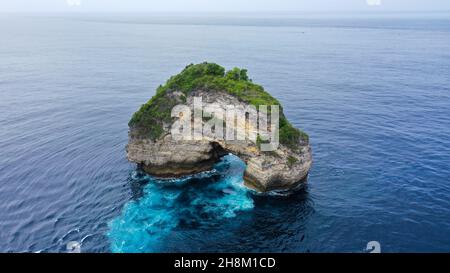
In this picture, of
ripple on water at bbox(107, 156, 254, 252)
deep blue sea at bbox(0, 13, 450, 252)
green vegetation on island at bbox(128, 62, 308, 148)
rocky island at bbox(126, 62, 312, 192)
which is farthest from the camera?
green vegetation on island at bbox(128, 62, 308, 148)

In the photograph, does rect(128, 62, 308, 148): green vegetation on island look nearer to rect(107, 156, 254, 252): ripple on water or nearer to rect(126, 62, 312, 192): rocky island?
rect(126, 62, 312, 192): rocky island

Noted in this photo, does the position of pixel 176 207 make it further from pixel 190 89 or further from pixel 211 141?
pixel 190 89

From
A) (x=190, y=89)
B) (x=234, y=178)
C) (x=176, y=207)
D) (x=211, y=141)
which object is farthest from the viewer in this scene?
(x=234, y=178)

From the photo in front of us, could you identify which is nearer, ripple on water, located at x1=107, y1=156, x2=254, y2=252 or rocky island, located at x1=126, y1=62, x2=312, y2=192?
ripple on water, located at x1=107, y1=156, x2=254, y2=252

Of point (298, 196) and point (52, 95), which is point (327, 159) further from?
point (52, 95)

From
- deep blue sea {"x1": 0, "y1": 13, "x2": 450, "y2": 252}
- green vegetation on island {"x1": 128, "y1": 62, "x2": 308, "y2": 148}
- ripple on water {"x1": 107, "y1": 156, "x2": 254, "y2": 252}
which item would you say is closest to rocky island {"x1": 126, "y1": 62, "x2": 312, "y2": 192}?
green vegetation on island {"x1": 128, "y1": 62, "x2": 308, "y2": 148}

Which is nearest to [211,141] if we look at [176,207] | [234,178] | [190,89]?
[234,178]

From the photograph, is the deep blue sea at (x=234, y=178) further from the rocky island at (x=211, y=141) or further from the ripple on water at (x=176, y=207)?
the rocky island at (x=211, y=141)

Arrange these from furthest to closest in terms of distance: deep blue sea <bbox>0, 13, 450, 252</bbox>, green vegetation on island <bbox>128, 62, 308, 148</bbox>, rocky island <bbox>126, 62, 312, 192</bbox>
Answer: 1. green vegetation on island <bbox>128, 62, 308, 148</bbox>
2. rocky island <bbox>126, 62, 312, 192</bbox>
3. deep blue sea <bbox>0, 13, 450, 252</bbox>
